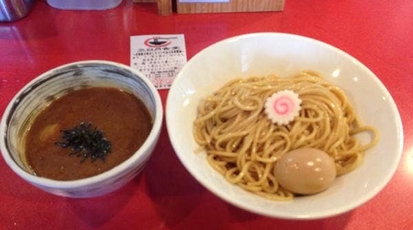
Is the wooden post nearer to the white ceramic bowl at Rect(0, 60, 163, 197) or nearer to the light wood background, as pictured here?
the light wood background

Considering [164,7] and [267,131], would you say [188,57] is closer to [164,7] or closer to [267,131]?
[164,7]

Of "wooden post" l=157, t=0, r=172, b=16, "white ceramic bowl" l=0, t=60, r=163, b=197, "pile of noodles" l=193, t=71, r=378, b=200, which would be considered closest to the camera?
"white ceramic bowl" l=0, t=60, r=163, b=197

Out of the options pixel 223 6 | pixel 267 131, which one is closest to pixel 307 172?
pixel 267 131

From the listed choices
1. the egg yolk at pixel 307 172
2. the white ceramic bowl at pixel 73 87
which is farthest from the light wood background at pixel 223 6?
the egg yolk at pixel 307 172

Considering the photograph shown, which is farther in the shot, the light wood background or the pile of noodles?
the light wood background

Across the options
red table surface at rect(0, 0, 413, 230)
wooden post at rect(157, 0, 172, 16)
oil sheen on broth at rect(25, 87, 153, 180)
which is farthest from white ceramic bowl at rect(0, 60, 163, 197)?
wooden post at rect(157, 0, 172, 16)

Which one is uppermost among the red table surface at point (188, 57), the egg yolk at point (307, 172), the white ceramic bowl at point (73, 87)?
the white ceramic bowl at point (73, 87)

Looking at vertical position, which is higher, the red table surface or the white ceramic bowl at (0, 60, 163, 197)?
the white ceramic bowl at (0, 60, 163, 197)

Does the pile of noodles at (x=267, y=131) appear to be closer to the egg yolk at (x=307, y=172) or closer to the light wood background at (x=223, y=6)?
the egg yolk at (x=307, y=172)
